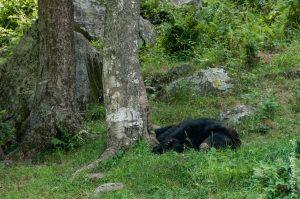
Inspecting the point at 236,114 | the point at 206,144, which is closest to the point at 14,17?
the point at 236,114

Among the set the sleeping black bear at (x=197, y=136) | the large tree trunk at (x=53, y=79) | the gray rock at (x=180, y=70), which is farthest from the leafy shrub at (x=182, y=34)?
the sleeping black bear at (x=197, y=136)

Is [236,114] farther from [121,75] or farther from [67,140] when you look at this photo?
[67,140]

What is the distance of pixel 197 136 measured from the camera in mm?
9805

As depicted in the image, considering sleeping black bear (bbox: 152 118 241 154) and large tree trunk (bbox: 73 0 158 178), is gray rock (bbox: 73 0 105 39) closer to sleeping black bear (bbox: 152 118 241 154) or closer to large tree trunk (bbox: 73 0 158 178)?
sleeping black bear (bbox: 152 118 241 154)

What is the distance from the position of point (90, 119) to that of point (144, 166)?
165 inches

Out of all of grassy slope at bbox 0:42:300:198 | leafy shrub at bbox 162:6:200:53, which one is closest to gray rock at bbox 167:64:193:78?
leafy shrub at bbox 162:6:200:53

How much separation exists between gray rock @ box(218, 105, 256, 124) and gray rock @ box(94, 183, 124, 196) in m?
3.36

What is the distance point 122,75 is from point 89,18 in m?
8.38

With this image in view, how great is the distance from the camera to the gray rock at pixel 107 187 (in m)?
7.78

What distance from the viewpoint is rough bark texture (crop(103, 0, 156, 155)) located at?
913cm

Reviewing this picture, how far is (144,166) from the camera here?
843cm

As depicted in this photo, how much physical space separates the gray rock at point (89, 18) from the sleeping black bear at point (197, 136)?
24.3 feet

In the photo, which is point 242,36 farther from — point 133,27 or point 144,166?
point 144,166

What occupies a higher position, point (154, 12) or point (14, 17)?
point (154, 12)
